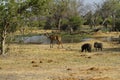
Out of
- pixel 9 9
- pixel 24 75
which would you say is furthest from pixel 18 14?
pixel 24 75

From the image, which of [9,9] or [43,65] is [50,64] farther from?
[9,9]

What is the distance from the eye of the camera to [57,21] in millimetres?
78625

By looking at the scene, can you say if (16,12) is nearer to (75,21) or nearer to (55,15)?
(75,21)

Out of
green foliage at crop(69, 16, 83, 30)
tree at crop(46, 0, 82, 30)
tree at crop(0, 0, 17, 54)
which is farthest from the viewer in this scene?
tree at crop(46, 0, 82, 30)

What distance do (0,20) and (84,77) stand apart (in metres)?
11.1

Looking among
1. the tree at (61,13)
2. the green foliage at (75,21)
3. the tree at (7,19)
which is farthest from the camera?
the tree at (61,13)

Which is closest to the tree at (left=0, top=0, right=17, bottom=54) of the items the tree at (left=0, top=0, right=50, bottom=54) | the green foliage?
the tree at (left=0, top=0, right=50, bottom=54)

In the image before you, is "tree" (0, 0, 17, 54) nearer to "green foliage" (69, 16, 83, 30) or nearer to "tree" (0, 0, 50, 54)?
"tree" (0, 0, 50, 54)

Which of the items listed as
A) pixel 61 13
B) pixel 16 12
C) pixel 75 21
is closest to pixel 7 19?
pixel 16 12

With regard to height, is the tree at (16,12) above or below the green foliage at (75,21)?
above

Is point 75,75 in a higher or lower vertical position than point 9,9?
lower

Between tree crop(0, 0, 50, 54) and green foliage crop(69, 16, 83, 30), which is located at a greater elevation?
tree crop(0, 0, 50, 54)

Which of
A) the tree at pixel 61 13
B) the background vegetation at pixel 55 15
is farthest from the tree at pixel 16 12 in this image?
the tree at pixel 61 13

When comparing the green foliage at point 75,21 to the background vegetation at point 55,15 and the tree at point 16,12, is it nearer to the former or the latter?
the background vegetation at point 55,15
